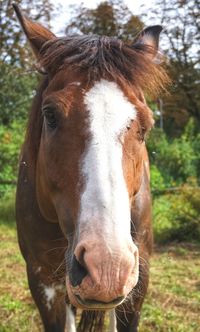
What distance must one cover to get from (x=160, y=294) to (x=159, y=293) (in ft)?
0.11

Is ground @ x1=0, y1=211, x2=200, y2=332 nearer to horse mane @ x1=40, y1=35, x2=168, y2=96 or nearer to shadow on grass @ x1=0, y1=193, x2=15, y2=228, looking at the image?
shadow on grass @ x1=0, y1=193, x2=15, y2=228

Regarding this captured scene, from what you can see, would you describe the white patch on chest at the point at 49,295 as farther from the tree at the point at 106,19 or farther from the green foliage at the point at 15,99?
the green foliage at the point at 15,99

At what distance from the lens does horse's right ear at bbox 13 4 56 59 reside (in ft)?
8.55

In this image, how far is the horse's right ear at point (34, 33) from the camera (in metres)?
2.61

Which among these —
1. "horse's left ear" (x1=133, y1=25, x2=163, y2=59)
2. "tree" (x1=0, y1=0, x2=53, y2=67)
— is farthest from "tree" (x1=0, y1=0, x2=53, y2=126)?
"horse's left ear" (x1=133, y1=25, x2=163, y2=59)

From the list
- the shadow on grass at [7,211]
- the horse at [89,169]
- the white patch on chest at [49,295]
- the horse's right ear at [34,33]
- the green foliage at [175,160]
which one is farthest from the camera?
the green foliage at [175,160]

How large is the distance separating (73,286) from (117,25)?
632cm

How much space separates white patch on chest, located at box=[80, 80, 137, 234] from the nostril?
181mm

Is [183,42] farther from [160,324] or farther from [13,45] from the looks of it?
[160,324]

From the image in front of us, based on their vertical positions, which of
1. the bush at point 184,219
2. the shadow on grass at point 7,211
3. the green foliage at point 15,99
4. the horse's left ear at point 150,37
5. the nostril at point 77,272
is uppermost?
the horse's left ear at point 150,37

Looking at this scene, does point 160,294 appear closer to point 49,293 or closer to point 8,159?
point 49,293

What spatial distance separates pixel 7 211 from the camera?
10656 mm

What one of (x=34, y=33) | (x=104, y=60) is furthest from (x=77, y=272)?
(x=34, y=33)

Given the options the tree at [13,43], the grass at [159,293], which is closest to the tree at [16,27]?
the tree at [13,43]
